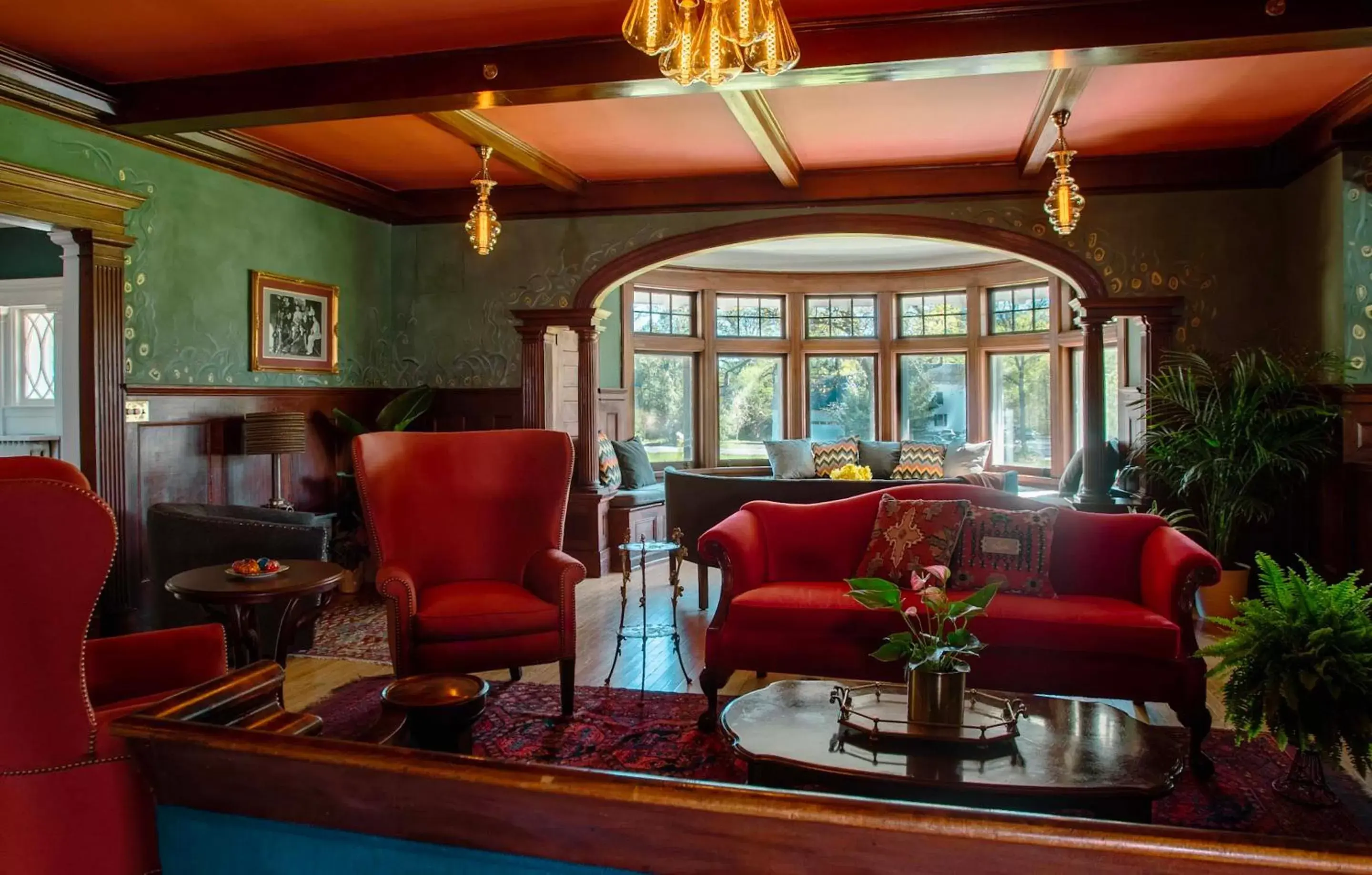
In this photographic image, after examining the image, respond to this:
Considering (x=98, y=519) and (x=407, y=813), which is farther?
(x=98, y=519)

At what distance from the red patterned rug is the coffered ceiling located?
2605 millimetres

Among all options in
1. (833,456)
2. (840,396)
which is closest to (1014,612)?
(833,456)

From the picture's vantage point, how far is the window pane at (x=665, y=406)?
8.77 m

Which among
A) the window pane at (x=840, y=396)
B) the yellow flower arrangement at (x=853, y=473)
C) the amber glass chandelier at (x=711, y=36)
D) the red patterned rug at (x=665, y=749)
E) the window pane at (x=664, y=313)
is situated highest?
the window pane at (x=664, y=313)

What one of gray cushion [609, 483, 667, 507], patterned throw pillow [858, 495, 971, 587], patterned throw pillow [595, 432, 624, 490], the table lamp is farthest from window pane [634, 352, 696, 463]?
patterned throw pillow [858, 495, 971, 587]

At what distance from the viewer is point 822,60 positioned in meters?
3.73

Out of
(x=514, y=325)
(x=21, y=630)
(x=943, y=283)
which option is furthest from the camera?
(x=943, y=283)

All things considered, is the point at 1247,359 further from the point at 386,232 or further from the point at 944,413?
the point at 386,232

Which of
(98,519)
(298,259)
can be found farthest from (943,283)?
(98,519)

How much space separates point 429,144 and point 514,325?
1620mm

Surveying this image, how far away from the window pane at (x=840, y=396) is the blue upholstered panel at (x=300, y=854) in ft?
28.5

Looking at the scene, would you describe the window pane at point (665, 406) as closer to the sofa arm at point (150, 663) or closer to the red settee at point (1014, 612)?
the red settee at point (1014, 612)

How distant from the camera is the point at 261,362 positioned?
Result: 5664mm

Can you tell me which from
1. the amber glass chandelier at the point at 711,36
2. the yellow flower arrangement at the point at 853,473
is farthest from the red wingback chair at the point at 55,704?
the yellow flower arrangement at the point at 853,473
